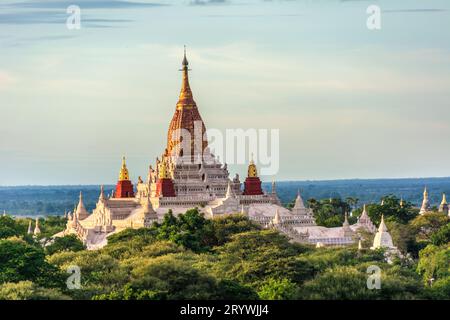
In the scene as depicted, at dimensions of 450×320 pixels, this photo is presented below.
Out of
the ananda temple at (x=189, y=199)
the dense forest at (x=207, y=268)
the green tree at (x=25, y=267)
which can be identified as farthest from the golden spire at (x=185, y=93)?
the green tree at (x=25, y=267)

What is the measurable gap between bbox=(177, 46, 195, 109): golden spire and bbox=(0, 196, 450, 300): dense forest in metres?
17.1

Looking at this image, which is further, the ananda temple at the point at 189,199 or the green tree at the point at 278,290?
the ananda temple at the point at 189,199

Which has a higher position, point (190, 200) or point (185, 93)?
point (185, 93)

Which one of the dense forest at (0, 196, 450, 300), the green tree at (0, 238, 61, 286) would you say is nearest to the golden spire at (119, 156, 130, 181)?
the dense forest at (0, 196, 450, 300)

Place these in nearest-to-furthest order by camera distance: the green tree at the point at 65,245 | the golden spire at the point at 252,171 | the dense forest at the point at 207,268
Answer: the dense forest at the point at 207,268 < the green tree at the point at 65,245 < the golden spire at the point at 252,171

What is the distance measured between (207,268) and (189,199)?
28.0m

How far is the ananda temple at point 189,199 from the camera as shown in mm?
84000

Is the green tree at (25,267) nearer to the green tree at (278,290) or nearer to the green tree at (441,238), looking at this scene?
the green tree at (278,290)

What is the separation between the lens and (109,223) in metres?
86.6

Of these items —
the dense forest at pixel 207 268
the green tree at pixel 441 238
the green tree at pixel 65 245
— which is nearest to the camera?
the dense forest at pixel 207 268

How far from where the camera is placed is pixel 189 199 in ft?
290

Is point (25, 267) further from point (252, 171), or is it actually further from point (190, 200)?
point (252, 171)

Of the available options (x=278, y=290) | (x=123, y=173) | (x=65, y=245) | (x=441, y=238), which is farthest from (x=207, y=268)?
(x=123, y=173)

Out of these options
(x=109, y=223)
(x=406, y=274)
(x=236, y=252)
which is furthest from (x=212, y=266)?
(x=109, y=223)
